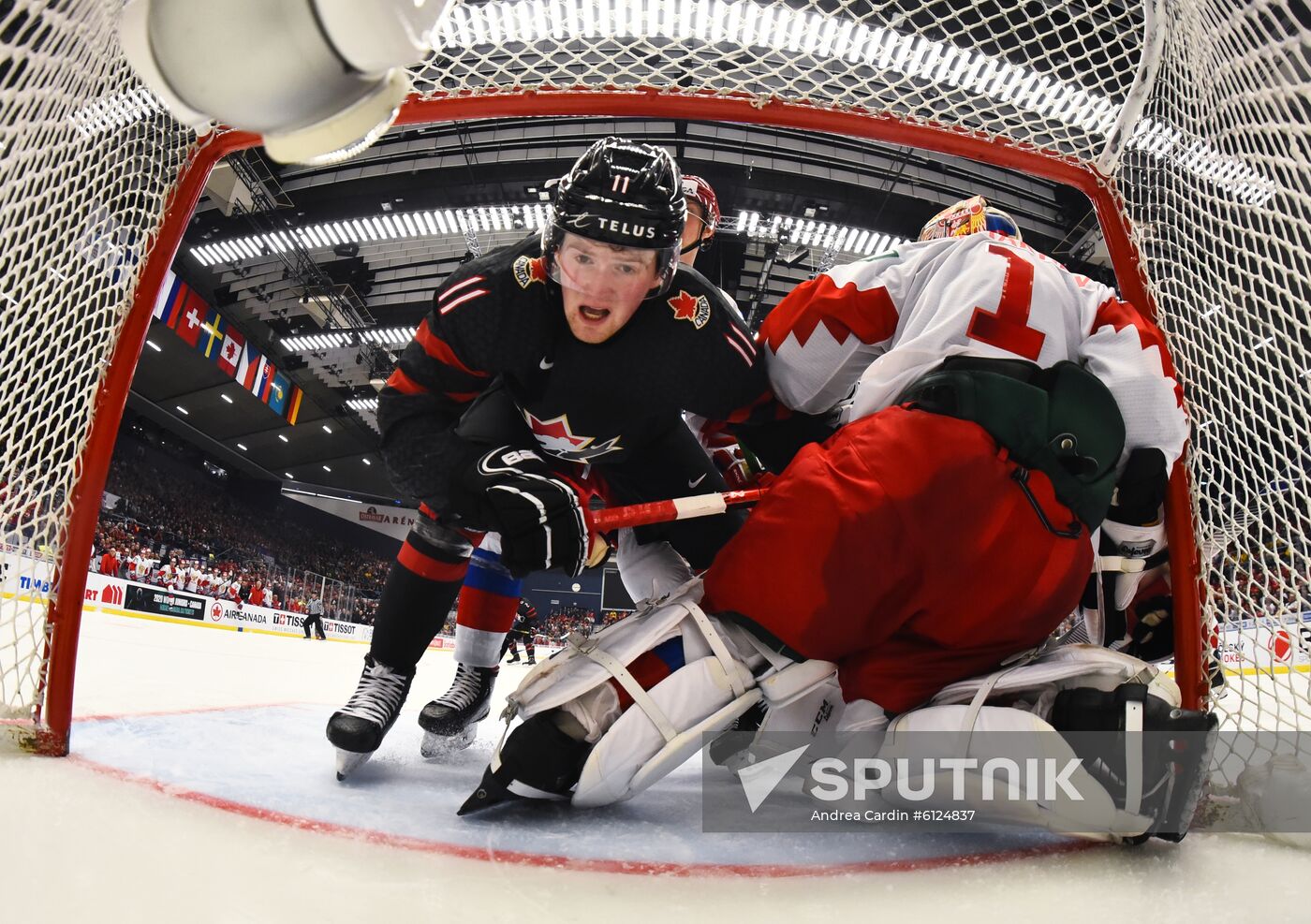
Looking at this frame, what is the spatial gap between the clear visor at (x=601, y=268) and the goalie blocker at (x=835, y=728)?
1.31 feet

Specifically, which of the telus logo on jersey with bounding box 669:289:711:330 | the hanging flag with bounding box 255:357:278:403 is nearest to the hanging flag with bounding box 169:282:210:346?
the hanging flag with bounding box 255:357:278:403

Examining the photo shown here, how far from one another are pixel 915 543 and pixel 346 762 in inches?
29.3

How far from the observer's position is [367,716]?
105cm

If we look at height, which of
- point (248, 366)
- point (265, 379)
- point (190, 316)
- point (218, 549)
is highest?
point (190, 316)

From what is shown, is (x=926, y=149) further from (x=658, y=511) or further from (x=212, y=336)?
(x=212, y=336)

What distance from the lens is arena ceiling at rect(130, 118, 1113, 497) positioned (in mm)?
6254

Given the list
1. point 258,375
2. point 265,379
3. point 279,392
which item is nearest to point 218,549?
point 279,392

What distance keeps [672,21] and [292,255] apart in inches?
341

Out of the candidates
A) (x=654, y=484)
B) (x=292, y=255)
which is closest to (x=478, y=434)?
(x=654, y=484)

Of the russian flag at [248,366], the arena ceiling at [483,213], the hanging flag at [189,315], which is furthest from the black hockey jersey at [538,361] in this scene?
the russian flag at [248,366]

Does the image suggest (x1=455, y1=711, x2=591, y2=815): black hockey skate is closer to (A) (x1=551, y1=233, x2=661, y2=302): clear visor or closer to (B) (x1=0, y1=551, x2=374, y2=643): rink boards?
(A) (x1=551, y1=233, x2=661, y2=302): clear visor

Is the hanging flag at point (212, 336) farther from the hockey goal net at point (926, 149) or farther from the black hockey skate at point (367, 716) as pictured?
the black hockey skate at point (367, 716)

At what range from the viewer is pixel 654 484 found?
1351mm

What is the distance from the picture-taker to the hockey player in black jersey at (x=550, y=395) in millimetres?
972
